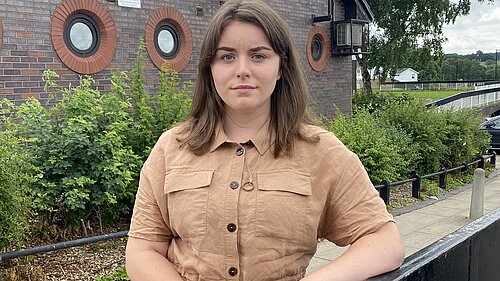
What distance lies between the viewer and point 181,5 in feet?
28.2

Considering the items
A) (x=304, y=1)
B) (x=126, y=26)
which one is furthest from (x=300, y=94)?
(x=304, y=1)

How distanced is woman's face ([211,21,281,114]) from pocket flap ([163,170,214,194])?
0.22m

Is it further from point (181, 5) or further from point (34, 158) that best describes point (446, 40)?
point (34, 158)

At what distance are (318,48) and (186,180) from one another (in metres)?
11.2

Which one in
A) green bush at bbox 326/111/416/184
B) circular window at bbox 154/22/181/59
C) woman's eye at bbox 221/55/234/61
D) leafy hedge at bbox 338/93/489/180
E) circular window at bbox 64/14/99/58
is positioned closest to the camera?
woman's eye at bbox 221/55/234/61

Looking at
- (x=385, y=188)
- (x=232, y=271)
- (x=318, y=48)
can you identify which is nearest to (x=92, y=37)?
(x=385, y=188)

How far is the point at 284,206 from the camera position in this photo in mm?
1315

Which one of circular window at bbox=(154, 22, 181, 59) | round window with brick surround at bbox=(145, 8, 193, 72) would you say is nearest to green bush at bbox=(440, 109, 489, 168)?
round window with brick surround at bbox=(145, 8, 193, 72)

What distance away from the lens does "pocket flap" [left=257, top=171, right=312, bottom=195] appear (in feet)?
4.37

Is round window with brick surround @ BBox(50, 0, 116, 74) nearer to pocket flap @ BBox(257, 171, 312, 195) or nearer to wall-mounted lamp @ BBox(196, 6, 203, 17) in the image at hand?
wall-mounted lamp @ BBox(196, 6, 203, 17)

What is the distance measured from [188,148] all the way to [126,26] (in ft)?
22.3

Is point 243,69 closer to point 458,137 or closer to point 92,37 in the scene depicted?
point 92,37

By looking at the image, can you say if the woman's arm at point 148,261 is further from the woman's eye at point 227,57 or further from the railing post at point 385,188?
the railing post at point 385,188

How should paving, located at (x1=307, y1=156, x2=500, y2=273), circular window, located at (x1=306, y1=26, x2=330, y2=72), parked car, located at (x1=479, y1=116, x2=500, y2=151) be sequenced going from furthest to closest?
1. parked car, located at (x1=479, y1=116, x2=500, y2=151)
2. circular window, located at (x1=306, y1=26, x2=330, y2=72)
3. paving, located at (x1=307, y1=156, x2=500, y2=273)
